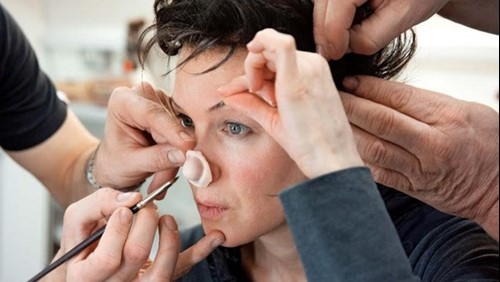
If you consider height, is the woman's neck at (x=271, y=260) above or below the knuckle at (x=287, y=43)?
below

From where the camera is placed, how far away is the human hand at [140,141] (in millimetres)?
751

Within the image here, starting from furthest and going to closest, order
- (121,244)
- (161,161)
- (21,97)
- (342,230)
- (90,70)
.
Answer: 1. (90,70)
2. (21,97)
3. (161,161)
4. (121,244)
5. (342,230)

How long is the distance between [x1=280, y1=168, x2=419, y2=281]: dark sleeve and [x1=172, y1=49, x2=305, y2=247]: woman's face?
0.23 metres

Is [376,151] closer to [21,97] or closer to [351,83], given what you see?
[351,83]

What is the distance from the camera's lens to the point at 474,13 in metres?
0.69

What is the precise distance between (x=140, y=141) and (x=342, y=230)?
1.50 feet

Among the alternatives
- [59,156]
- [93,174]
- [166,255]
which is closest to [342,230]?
[166,255]

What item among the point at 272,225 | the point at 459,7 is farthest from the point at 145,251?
the point at 459,7

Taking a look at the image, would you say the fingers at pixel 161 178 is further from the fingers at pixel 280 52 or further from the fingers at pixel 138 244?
the fingers at pixel 280 52

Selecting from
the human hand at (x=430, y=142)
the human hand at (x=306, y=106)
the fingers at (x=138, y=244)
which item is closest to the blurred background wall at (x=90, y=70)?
the fingers at (x=138, y=244)

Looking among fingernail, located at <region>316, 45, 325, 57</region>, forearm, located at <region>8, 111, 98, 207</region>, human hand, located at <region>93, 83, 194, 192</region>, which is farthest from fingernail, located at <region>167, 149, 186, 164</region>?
forearm, located at <region>8, 111, 98, 207</region>

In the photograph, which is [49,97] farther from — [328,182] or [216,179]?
[328,182]

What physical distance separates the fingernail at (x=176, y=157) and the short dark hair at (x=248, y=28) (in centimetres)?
11

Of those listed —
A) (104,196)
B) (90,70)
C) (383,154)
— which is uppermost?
(383,154)
